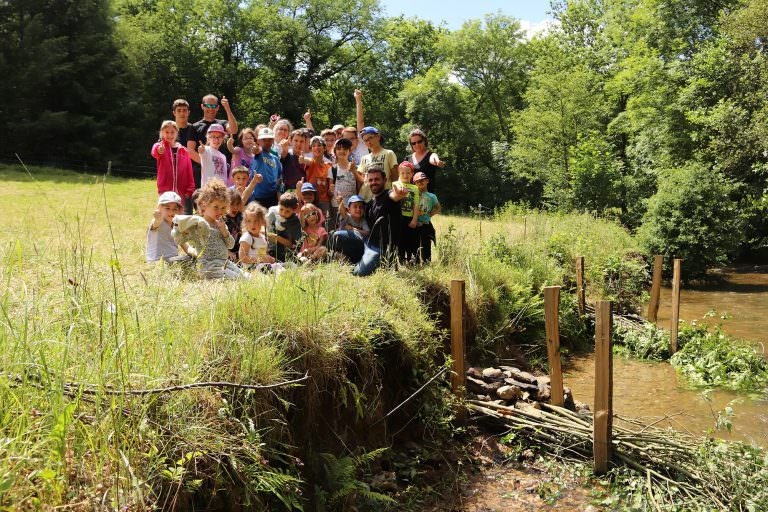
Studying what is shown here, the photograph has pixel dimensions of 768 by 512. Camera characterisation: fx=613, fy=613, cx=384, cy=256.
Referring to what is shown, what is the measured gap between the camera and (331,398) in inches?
198

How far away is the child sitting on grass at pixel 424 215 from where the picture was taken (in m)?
8.02

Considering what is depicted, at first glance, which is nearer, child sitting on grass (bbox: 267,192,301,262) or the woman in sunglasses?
child sitting on grass (bbox: 267,192,301,262)

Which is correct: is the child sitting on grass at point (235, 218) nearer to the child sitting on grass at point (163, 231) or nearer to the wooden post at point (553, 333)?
the child sitting on grass at point (163, 231)

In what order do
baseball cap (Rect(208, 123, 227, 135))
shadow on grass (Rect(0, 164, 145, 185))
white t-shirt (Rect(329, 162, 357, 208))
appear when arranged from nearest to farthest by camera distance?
white t-shirt (Rect(329, 162, 357, 208)) < baseball cap (Rect(208, 123, 227, 135)) < shadow on grass (Rect(0, 164, 145, 185))

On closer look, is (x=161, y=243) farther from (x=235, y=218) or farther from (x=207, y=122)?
(x=207, y=122)

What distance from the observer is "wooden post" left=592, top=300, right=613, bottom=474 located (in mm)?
5801

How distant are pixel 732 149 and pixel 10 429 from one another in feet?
79.1

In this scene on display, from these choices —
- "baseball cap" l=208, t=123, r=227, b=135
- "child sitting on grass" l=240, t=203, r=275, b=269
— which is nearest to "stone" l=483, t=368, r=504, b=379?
"child sitting on grass" l=240, t=203, r=275, b=269

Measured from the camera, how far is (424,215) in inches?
317

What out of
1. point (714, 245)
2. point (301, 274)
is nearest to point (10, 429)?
point (301, 274)

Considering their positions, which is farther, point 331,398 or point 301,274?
point 301,274

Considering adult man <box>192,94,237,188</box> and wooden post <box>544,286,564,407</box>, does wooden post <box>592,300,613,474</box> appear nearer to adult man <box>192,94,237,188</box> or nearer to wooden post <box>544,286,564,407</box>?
wooden post <box>544,286,564,407</box>

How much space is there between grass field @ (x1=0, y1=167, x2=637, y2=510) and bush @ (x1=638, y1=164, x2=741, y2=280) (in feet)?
40.4

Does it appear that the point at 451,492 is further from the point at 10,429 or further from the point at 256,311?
the point at 10,429
